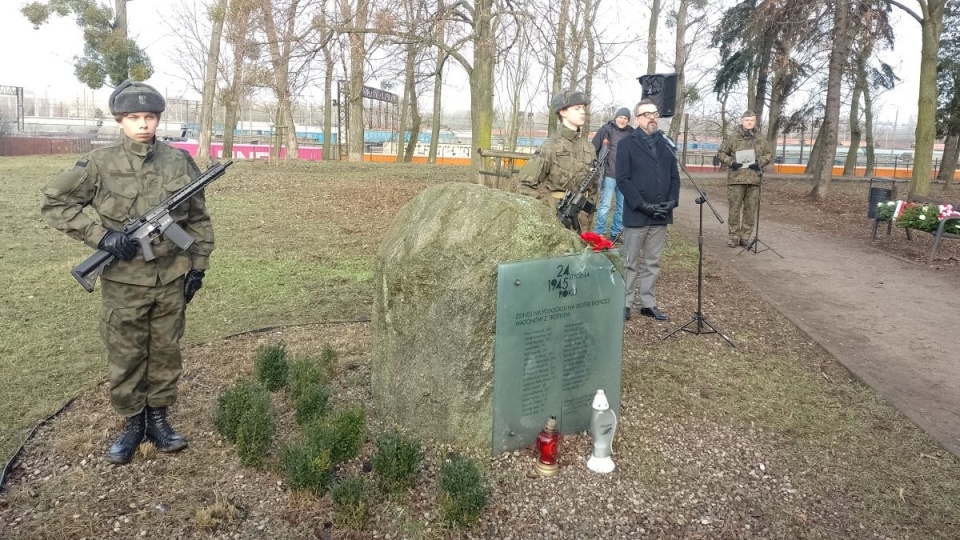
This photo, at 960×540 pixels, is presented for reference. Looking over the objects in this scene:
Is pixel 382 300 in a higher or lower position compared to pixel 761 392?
higher

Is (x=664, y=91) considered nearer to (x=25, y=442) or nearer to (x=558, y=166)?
(x=558, y=166)

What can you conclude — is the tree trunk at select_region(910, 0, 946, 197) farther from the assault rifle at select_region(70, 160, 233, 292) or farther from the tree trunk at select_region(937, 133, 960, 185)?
the assault rifle at select_region(70, 160, 233, 292)

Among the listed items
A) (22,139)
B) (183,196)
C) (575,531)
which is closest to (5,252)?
(183,196)

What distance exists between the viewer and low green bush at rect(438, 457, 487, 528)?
323 centimetres

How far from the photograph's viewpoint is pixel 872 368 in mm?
5762

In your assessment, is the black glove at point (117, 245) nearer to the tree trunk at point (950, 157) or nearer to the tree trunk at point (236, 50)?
the tree trunk at point (236, 50)

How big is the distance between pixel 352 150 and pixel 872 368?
72.6 feet

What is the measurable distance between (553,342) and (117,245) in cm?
219

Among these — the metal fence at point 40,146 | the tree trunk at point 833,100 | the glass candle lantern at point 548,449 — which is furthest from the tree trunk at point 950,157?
the metal fence at point 40,146

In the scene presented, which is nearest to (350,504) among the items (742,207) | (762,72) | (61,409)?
(61,409)

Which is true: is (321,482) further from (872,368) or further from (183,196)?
(872,368)

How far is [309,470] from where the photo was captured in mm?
3363

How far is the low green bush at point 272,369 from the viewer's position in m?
4.66

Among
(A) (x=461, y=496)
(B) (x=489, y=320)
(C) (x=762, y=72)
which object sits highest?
(C) (x=762, y=72)
